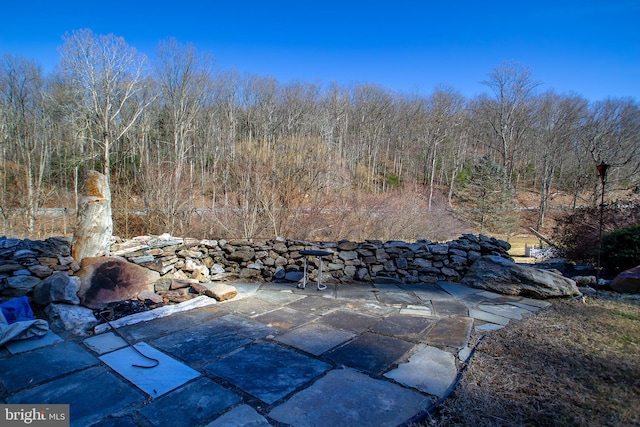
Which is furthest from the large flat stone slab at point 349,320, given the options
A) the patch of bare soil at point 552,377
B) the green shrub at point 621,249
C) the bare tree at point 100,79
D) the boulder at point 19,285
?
the bare tree at point 100,79

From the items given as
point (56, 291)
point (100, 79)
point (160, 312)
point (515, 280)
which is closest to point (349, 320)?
point (160, 312)

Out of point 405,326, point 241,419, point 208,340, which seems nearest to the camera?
point 241,419

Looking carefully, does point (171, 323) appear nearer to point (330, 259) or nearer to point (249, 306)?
point (249, 306)

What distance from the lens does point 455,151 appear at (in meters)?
29.1

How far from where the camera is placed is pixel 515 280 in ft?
14.6

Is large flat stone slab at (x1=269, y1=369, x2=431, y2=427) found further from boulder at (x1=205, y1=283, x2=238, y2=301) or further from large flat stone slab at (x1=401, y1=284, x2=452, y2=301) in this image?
large flat stone slab at (x1=401, y1=284, x2=452, y2=301)

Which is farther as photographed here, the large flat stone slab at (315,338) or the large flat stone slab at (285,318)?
the large flat stone slab at (285,318)

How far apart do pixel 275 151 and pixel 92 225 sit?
213 inches

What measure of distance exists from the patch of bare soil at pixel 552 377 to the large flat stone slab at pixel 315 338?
1.03m

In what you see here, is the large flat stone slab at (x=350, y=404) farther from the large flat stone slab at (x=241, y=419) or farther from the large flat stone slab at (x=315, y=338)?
the large flat stone slab at (x=315, y=338)

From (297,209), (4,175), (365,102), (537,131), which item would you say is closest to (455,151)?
(537,131)

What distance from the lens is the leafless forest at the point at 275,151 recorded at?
26.4ft

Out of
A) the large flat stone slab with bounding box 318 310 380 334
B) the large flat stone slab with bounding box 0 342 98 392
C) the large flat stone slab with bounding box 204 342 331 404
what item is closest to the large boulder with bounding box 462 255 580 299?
the large flat stone slab with bounding box 318 310 380 334

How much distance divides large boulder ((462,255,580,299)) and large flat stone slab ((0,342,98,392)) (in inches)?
183
